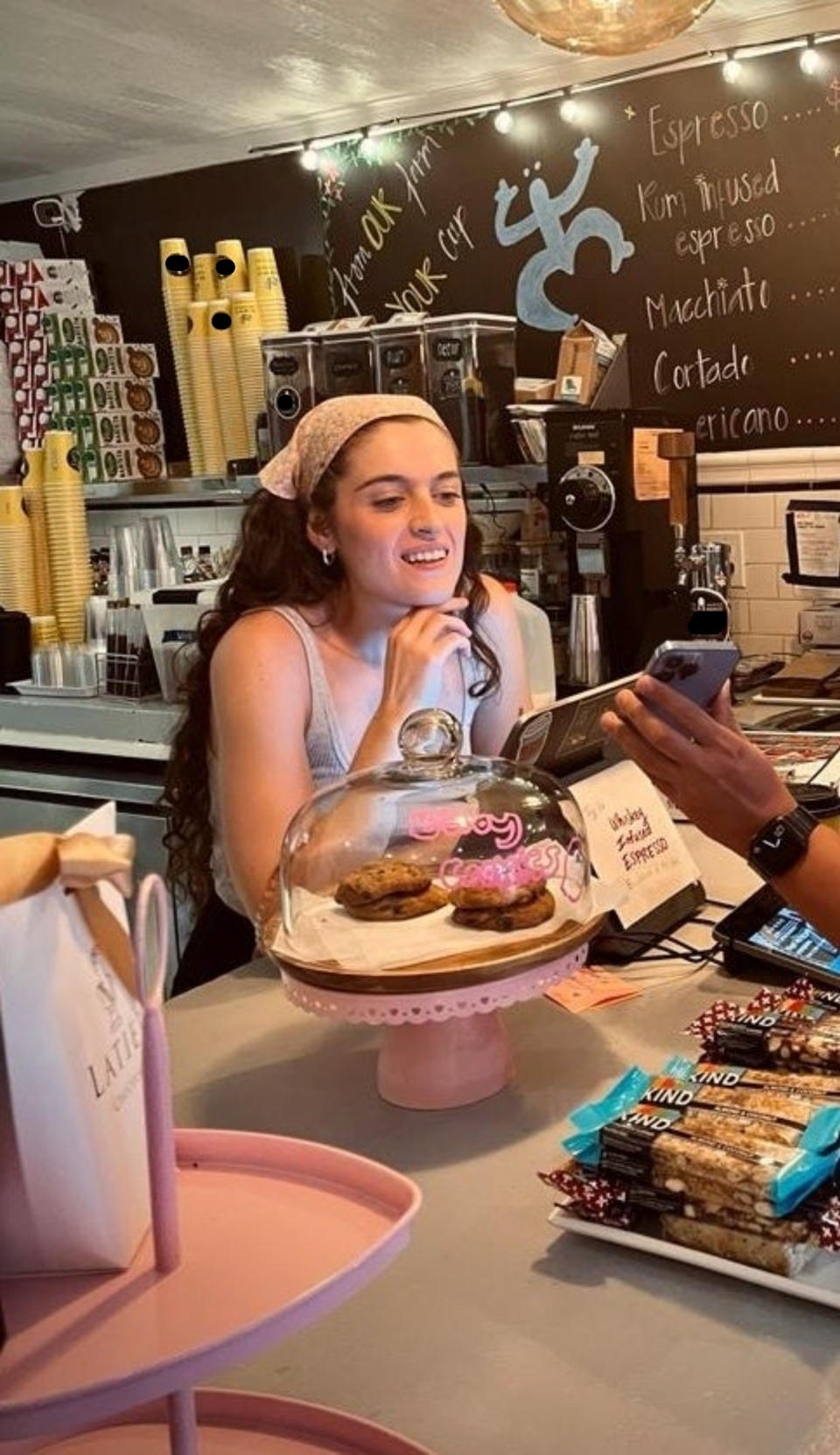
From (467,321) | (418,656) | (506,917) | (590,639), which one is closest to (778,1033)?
(506,917)

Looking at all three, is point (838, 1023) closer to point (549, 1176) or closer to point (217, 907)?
point (549, 1176)

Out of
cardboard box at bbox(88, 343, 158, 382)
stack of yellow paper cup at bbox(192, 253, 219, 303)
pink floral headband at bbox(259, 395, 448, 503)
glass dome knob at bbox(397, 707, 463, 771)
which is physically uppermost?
stack of yellow paper cup at bbox(192, 253, 219, 303)

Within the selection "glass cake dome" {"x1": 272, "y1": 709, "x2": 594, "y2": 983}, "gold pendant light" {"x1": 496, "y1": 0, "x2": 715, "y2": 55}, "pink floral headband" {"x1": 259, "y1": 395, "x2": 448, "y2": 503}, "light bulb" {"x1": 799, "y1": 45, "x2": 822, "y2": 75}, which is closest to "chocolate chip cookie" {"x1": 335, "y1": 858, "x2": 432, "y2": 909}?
"glass cake dome" {"x1": 272, "y1": 709, "x2": 594, "y2": 983}

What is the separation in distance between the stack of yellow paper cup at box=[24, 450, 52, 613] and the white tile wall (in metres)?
1.88

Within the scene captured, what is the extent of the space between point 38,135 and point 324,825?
11.5ft

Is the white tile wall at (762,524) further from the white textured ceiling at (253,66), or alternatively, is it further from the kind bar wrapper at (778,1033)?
the kind bar wrapper at (778,1033)

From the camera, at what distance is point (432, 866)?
1484 millimetres

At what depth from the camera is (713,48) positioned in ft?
11.6

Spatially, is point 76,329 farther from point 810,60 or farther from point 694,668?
point 694,668

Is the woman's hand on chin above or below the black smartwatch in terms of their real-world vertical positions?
above

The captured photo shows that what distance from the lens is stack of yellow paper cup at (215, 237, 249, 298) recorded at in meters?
4.15

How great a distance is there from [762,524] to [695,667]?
2.51 meters

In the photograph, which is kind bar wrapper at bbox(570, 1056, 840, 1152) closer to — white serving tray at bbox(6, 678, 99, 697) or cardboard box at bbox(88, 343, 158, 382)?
white serving tray at bbox(6, 678, 99, 697)

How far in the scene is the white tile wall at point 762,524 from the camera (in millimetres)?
3682
